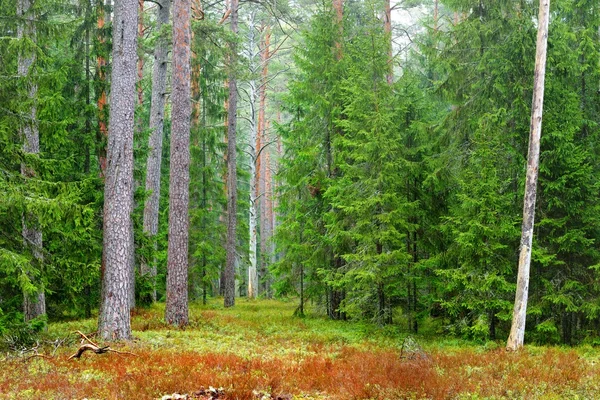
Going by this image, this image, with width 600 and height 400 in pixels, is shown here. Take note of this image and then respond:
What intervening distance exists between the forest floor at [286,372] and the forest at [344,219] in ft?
0.19

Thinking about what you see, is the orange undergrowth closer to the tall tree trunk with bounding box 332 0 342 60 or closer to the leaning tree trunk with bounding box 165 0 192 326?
the leaning tree trunk with bounding box 165 0 192 326

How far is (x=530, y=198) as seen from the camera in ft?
40.1

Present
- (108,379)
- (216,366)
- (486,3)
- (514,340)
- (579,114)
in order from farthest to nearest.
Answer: (486,3), (579,114), (514,340), (216,366), (108,379)

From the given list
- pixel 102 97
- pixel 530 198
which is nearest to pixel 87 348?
pixel 102 97

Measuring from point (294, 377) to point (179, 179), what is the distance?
755 centimetres

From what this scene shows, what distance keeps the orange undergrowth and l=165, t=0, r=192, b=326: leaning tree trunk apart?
4182mm

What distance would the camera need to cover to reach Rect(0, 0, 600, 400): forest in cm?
853

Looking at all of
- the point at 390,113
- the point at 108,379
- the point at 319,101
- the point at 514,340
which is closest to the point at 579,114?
the point at 390,113

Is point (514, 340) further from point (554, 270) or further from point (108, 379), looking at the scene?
point (108, 379)

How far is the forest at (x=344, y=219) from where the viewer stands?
853 centimetres

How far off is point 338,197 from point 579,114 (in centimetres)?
710

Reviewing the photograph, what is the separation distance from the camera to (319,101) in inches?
→ 697

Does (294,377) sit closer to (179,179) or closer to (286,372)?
(286,372)

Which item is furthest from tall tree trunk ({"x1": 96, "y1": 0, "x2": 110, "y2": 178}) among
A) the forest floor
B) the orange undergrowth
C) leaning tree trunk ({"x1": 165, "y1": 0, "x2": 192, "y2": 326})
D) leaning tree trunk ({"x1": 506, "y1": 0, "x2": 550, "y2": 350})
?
leaning tree trunk ({"x1": 506, "y1": 0, "x2": 550, "y2": 350})
